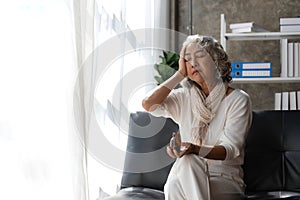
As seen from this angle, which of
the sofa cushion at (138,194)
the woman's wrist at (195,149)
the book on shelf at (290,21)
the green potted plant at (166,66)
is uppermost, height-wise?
the book on shelf at (290,21)

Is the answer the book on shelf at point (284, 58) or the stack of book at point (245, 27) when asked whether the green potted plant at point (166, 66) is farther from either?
the book on shelf at point (284, 58)

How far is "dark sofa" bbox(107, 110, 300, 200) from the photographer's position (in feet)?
10.0

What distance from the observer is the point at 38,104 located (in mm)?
2342

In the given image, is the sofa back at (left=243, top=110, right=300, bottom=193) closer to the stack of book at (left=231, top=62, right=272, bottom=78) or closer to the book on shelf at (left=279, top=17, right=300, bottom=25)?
the stack of book at (left=231, top=62, right=272, bottom=78)

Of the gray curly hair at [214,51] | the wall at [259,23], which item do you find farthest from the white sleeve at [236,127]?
the wall at [259,23]

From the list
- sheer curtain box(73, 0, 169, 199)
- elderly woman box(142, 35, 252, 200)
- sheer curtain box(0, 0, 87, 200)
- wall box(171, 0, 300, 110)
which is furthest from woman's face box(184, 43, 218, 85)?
wall box(171, 0, 300, 110)

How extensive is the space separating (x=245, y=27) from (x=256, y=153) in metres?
1.42

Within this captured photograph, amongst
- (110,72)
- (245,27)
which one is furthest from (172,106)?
(245,27)

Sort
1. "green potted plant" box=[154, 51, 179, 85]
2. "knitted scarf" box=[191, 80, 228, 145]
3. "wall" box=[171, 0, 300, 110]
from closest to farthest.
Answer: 1. "knitted scarf" box=[191, 80, 228, 145]
2. "green potted plant" box=[154, 51, 179, 85]
3. "wall" box=[171, 0, 300, 110]

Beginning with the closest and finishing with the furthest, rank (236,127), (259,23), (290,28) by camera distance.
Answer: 1. (236,127)
2. (290,28)
3. (259,23)

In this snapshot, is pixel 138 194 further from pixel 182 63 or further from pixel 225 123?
Answer: pixel 182 63

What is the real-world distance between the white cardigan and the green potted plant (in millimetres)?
1002

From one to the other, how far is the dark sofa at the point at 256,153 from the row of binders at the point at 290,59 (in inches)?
42.8

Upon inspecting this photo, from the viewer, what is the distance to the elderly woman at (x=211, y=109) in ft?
8.70
